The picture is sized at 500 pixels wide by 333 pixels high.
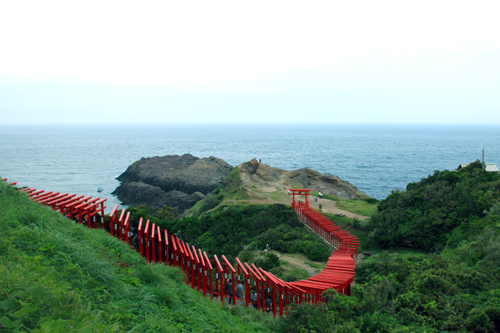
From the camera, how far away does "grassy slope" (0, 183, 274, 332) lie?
438cm

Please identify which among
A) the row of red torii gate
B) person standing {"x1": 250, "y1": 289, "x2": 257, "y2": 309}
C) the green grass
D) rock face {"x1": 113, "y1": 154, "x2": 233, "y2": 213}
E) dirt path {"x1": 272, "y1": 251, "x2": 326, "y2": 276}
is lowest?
rock face {"x1": 113, "y1": 154, "x2": 233, "y2": 213}

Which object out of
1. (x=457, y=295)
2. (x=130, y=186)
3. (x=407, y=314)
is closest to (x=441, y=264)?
(x=457, y=295)

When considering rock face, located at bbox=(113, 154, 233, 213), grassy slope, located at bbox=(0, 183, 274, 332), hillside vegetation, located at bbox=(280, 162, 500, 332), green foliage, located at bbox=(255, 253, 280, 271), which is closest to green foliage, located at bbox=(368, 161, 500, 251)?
hillside vegetation, located at bbox=(280, 162, 500, 332)

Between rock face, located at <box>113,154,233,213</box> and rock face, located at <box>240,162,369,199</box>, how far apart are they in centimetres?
1372

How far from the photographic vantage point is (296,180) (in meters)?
43.6

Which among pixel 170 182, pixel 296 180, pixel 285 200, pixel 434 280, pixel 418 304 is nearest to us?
pixel 418 304

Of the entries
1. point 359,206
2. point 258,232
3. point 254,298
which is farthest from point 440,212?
point 254,298

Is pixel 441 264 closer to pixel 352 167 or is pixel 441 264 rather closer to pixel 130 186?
pixel 130 186

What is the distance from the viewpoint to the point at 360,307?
9023 millimetres

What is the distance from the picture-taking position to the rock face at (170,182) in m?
52.4

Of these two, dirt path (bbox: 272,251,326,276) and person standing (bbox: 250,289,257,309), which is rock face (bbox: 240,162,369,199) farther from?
person standing (bbox: 250,289,257,309)

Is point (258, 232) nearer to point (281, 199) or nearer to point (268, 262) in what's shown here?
point (268, 262)

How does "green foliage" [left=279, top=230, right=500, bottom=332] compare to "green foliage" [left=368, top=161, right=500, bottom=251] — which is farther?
"green foliage" [left=368, top=161, right=500, bottom=251]

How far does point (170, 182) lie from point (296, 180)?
25.1m
